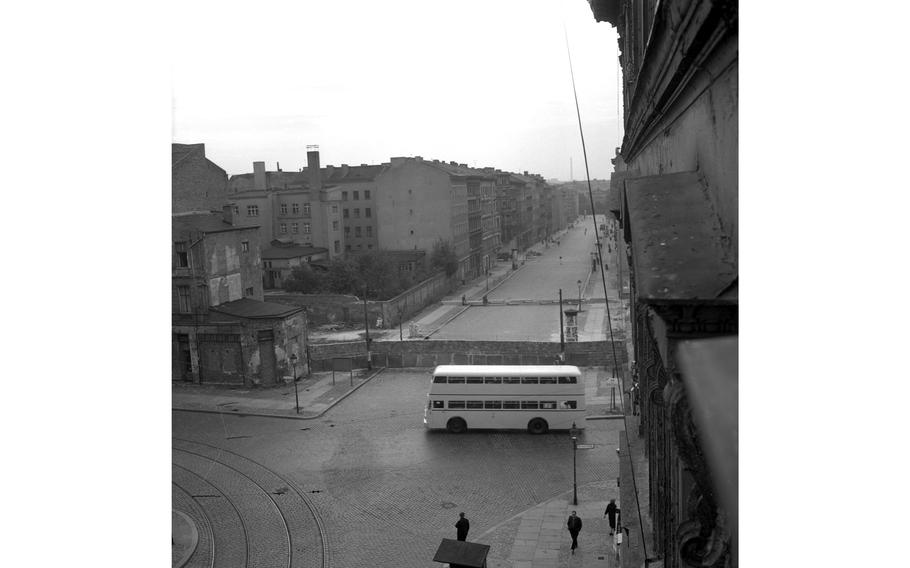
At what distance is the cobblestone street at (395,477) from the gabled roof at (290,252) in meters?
25.8

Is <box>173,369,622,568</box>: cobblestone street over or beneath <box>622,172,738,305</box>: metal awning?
beneath

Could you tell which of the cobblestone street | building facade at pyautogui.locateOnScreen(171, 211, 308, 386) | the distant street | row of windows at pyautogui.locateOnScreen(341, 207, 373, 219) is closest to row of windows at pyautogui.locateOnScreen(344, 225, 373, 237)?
row of windows at pyautogui.locateOnScreen(341, 207, 373, 219)

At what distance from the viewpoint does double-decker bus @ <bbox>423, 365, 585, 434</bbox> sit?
2225 cm

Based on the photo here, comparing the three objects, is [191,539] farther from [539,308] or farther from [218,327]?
[539,308]

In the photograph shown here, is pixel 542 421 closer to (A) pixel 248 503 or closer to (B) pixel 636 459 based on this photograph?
(A) pixel 248 503

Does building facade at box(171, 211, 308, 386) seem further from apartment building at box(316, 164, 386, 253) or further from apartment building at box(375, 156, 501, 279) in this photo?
apartment building at box(316, 164, 386, 253)

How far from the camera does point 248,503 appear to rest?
17.4 m

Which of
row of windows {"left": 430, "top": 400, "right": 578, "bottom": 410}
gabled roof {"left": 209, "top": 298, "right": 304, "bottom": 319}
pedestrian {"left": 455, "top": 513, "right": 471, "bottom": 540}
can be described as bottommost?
pedestrian {"left": 455, "top": 513, "right": 471, "bottom": 540}

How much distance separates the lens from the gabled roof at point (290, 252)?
167ft

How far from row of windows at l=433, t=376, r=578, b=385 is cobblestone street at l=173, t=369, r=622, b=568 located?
1.54 m

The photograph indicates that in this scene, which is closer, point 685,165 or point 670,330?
point 670,330
